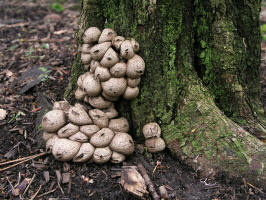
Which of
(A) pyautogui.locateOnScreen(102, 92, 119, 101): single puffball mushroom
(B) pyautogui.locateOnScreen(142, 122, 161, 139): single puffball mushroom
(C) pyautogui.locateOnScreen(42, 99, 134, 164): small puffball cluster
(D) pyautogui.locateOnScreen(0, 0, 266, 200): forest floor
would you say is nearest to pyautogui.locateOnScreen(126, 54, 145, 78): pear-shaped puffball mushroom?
(A) pyautogui.locateOnScreen(102, 92, 119, 101): single puffball mushroom

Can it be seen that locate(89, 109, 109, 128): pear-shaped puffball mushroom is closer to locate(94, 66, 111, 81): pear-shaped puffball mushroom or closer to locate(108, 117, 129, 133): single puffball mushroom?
locate(108, 117, 129, 133): single puffball mushroom

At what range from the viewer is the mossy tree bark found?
2908mm

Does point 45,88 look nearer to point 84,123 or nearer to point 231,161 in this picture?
point 84,123

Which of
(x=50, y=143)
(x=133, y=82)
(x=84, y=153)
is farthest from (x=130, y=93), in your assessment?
(x=50, y=143)

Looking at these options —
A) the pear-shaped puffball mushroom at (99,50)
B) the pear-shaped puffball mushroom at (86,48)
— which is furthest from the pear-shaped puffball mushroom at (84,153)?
the pear-shaped puffball mushroom at (86,48)

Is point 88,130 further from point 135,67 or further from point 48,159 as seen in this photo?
point 135,67

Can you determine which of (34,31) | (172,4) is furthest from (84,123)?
(34,31)

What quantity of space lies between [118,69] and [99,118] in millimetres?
597

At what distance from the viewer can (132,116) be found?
129 inches

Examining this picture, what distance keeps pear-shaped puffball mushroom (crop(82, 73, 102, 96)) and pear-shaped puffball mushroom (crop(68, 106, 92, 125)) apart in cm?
23

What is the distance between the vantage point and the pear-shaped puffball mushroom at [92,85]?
299cm

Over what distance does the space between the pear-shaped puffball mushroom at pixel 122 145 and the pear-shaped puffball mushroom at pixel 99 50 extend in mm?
899

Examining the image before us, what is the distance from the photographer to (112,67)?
9.61 ft

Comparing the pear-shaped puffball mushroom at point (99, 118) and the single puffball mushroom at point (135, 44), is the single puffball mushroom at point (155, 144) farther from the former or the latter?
the single puffball mushroom at point (135, 44)
